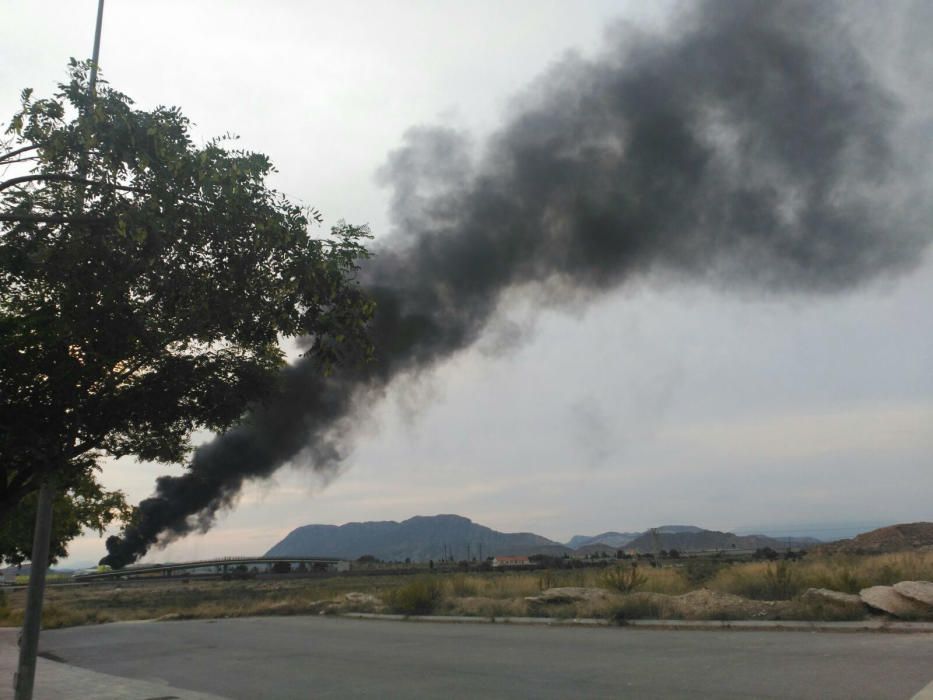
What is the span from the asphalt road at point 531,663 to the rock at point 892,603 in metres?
1.44

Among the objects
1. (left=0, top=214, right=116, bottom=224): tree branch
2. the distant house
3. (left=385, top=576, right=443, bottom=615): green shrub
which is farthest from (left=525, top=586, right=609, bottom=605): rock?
the distant house

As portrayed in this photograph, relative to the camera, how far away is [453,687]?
916 cm

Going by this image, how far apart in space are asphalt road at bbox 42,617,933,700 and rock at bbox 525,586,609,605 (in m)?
1.77

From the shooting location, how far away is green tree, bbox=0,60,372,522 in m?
6.40

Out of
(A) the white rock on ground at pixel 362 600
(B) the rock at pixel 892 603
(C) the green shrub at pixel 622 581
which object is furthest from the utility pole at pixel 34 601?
(A) the white rock on ground at pixel 362 600

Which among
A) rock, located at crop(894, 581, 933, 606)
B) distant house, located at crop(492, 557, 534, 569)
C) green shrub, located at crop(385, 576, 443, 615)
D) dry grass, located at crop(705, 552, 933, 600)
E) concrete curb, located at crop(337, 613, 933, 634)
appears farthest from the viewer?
distant house, located at crop(492, 557, 534, 569)

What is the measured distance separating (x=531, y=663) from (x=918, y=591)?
6.54 m

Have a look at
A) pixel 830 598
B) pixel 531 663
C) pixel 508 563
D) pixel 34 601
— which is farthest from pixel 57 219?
pixel 508 563

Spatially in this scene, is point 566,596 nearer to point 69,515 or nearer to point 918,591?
point 918,591

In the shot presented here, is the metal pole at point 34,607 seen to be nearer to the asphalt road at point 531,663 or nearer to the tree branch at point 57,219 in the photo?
the tree branch at point 57,219

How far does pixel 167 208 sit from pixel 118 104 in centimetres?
104

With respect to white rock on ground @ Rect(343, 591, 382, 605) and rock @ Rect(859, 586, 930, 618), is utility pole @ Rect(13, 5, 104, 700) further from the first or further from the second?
white rock on ground @ Rect(343, 591, 382, 605)

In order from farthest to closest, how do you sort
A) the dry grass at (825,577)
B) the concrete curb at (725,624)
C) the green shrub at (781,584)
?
the green shrub at (781,584) < the dry grass at (825,577) < the concrete curb at (725,624)

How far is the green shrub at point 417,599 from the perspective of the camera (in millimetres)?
20203
